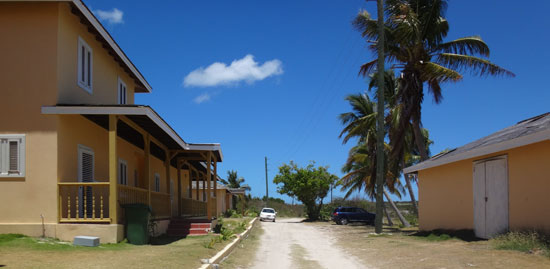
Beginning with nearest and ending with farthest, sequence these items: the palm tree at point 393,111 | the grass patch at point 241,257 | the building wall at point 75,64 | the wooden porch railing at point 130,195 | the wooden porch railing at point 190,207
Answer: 1. the grass patch at point 241,257
2. the building wall at point 75,64
3. the wooden porch railing at point 130,195
4. the wooden porch railing at point 190,207
5. the palm tree at point 393,111

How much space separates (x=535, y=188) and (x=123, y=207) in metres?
10.6

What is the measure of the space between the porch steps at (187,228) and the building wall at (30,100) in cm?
674

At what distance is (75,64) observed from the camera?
14062 millimetres

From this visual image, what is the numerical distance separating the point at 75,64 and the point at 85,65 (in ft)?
2.79

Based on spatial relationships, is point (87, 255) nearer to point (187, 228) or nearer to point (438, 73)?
point (187, 228)

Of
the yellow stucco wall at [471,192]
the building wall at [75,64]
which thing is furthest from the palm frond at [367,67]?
the building wall at [75,64]

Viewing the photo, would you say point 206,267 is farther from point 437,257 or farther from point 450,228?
point 450,228

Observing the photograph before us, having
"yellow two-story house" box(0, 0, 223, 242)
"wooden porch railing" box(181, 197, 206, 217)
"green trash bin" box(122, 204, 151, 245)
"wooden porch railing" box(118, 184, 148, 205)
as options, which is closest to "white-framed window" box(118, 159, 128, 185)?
"wooden porch railing" box(118, 184, 148, 205)

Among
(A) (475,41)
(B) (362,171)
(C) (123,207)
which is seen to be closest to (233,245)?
(C) (123,207)

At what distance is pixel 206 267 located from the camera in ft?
32.8

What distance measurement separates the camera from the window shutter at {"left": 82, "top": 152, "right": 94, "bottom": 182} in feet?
47.5

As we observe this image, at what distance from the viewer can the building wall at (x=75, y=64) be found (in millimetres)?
13156

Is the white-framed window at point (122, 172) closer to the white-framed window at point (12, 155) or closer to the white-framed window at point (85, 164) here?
the white-framed window at point (85, 164)

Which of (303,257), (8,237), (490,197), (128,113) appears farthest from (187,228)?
(490,197)
